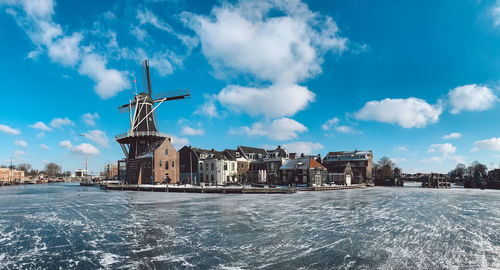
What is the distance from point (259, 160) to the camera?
79.7 m

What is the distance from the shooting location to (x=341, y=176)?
3164 inches

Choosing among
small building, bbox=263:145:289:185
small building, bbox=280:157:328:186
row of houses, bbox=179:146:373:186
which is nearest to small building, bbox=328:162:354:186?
row of houses, bbox=179:146:373:186

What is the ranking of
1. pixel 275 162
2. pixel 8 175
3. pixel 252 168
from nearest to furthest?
1. pixel 275 162
2. pixel 252 168
3. pixel 8 175

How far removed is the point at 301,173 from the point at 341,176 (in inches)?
700

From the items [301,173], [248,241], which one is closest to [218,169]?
[301,173]

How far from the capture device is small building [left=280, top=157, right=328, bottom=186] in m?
68.4

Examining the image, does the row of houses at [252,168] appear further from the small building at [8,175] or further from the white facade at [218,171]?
the small building at [8,175]

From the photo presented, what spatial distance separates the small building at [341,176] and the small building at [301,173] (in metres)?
9.87

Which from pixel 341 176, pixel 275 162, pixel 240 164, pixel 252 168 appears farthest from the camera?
pixel 341 176

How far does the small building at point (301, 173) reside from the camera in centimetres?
6838

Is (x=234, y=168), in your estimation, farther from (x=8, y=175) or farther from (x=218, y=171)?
(x=8, y=175)

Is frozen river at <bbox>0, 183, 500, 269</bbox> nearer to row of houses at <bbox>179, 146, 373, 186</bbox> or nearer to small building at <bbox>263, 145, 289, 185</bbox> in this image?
row of houses at <bbox>179, 146, 373, 186</bbox>

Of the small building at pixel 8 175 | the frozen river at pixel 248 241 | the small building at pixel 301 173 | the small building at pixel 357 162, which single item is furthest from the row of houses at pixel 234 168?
the small building at pixel 8 175

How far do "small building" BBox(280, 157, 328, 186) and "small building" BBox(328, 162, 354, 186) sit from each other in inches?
389
